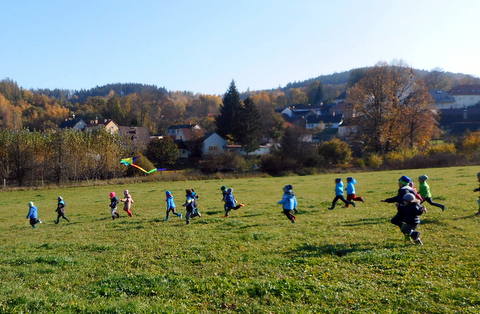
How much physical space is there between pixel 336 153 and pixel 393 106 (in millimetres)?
12034

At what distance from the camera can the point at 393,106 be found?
186 feet

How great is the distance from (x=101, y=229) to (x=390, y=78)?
52.4m

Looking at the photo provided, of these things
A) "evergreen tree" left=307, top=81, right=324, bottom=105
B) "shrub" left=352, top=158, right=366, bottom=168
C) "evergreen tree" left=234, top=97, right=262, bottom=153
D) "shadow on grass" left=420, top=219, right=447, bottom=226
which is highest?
"evergreen tree" left=307, top=81, right=324, bottom=105

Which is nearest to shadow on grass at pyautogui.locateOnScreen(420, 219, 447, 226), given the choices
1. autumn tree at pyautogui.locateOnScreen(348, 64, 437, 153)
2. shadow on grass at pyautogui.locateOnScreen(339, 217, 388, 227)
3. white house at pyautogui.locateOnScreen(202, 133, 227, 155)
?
shadow on grass at pyautogui.locateOnScreen(339, 217, 388, 227)

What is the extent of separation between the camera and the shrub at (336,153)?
62.5 m

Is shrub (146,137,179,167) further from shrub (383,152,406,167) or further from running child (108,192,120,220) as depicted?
running child (108,192,120,220)

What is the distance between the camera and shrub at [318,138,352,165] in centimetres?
6247

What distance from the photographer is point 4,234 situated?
1862cm

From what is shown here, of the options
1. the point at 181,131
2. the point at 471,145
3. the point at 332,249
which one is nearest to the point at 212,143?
the point at 181,131

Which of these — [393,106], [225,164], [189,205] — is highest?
[393,106]

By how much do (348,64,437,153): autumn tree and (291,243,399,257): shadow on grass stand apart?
163ft

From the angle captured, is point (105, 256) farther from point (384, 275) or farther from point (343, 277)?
point (384, 275)

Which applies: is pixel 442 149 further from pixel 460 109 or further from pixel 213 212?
pixel 460 109

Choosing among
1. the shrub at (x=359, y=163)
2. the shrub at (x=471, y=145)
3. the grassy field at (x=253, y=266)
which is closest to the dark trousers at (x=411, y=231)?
the grassy field at (x=253, y=266)
